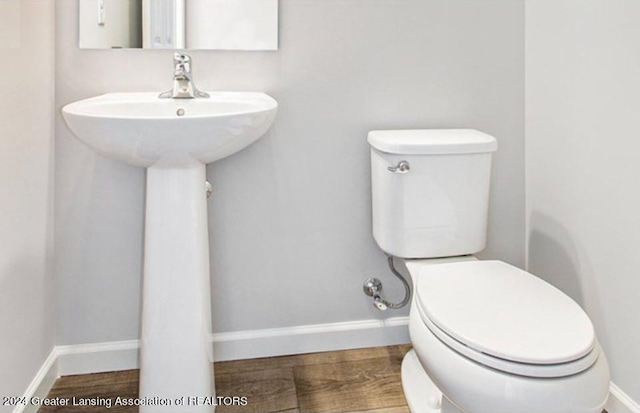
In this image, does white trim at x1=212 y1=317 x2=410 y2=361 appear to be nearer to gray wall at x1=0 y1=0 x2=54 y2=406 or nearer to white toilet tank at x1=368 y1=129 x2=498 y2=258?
white toilet tank at x1=368 y1=129 x2=498 y2=258

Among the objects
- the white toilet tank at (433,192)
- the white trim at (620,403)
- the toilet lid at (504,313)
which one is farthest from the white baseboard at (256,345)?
the white trim at (620,403)

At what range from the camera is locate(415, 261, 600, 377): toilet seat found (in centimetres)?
90

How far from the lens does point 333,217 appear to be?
65.3 inches

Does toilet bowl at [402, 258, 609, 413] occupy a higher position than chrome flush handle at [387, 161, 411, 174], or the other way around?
→ chrome flush handle at [387, 161, 411, 174]

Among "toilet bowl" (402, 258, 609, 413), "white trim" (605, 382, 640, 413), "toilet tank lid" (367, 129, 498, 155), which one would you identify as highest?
"toilet tank lid" (367, 129, 498, 155)

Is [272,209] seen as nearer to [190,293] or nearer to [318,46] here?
[190,293]

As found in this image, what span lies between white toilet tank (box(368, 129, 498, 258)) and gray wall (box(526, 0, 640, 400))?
28 cm

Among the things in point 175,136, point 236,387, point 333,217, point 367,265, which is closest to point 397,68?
point 333,217

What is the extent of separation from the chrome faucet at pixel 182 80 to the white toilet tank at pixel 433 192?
581 mm

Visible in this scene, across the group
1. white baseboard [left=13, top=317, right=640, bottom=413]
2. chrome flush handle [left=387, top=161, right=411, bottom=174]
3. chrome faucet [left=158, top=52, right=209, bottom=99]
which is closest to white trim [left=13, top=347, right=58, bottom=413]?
white baseboard [left=13, top=317, right=640, bottom=413]

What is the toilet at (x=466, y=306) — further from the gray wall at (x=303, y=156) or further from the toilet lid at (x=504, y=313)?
the gray wall at (x=303, y=156)

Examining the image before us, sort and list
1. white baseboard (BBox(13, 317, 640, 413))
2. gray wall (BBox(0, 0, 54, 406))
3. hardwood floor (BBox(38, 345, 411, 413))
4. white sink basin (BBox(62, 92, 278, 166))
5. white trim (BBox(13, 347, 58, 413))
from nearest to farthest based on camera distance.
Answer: white sink basin (BBox(62, 92, 278, 166)) < gray wall (BBox(0, 0, 54, 406)) < white trim (BBox(13, 347, 58, 413)) < hardwood floor (BBox(38, 345, 411, 413)) < white baseboard (BBox(13, 317, 640, 413))

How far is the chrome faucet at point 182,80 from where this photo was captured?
138 centimetres

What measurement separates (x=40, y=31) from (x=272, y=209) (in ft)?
2.82
